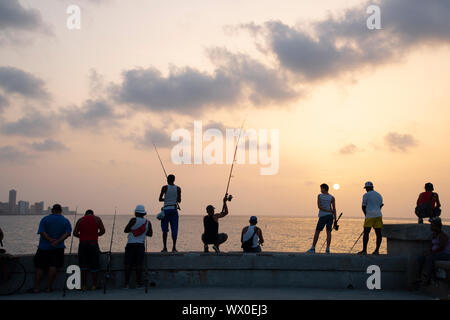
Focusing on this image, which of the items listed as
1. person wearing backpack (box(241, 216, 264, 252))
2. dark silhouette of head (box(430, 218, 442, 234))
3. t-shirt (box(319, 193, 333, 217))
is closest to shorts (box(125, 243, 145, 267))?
person wearing backpack (box(241, 216, 264, 252))

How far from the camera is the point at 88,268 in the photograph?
32.6ft

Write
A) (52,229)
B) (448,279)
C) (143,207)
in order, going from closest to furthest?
1. (448,279)
2. (52,229)
3. (143,207)

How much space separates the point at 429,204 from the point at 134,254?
7.27 meters

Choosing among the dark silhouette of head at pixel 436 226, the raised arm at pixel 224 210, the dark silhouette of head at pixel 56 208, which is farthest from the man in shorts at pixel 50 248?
the dark silhouette of head at pixel 436 226

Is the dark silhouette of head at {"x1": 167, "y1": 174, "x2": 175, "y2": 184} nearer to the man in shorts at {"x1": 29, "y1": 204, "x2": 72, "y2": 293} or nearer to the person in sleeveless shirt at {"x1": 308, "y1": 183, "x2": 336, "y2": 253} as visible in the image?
the man in shorts at {"x1": 29, "y1": 204, "x2": 72, "y2": 293}

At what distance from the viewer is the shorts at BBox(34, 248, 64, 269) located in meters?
9.62

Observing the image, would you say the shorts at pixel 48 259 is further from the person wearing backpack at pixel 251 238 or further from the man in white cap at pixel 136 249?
the person wearing backpack at pixel 251 238

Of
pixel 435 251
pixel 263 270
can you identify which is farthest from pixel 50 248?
pixel 435 251

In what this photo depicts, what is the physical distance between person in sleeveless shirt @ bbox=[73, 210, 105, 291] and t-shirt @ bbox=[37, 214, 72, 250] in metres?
0.25

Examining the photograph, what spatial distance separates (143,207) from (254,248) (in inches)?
120
